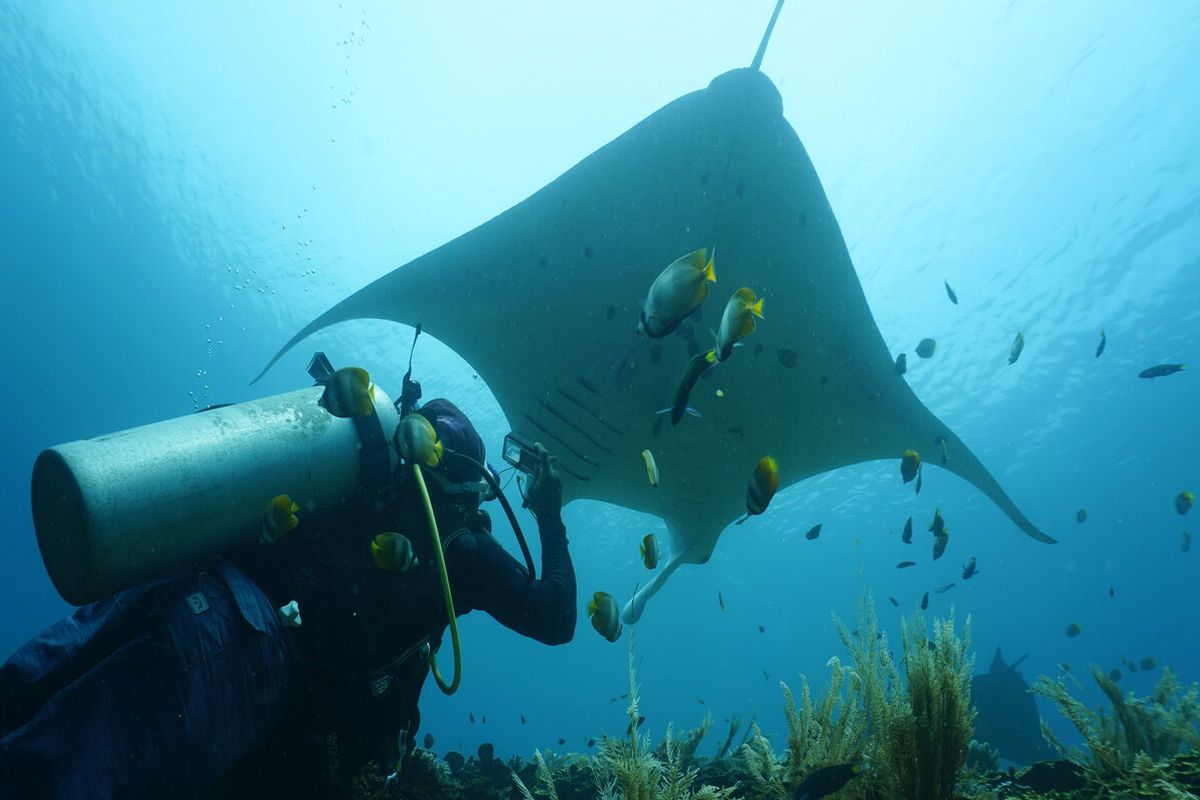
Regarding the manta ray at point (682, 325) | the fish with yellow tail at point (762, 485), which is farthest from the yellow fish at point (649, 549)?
the fish with yellow tail at point (762, 485)

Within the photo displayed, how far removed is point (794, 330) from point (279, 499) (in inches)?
143

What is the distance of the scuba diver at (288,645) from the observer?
1.49 m

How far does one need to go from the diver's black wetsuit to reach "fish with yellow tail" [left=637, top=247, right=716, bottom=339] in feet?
4.01

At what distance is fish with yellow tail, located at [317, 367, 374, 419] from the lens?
235 centimetres

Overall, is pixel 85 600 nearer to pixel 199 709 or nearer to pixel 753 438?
pixel 199 709

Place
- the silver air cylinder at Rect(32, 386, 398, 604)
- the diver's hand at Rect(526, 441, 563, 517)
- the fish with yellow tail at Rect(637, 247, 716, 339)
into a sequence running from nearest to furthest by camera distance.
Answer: the silver air cylinder at Rect(32, 386, 398, 604)
the fish with yellow tail at Rect(637, 247, 716, 339)
the diver's hand at Rect(526, 441, 563, 517)

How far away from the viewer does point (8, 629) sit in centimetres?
3731

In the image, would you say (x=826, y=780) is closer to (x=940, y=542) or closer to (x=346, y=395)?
(x=346, y=395)

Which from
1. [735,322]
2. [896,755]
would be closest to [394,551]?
[735,322]

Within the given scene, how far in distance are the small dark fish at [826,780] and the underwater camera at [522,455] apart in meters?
1.96

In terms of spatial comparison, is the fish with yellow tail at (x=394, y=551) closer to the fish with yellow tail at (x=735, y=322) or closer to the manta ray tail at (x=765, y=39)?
the fish with yellow tail at (x=735, y=322)

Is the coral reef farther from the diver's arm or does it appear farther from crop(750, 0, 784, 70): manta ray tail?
crop(750, 0, 784, 70): manta ray tail

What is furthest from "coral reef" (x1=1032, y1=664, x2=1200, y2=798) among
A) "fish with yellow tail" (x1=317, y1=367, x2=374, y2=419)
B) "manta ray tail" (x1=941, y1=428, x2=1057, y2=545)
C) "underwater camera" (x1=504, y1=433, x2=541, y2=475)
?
"fish with yellow tail" (x1=317, y1=367, x2=374, y2=419)

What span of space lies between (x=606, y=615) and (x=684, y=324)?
2116 mm
